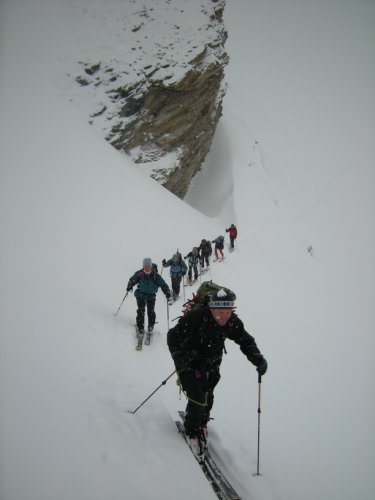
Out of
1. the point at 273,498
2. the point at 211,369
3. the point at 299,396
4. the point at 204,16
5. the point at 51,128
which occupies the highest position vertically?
the point at 204,16

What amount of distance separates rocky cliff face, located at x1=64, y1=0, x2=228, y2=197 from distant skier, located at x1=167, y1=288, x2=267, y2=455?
2287 centimetres

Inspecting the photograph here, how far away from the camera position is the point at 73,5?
25844mm

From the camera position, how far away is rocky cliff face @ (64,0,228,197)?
24250mm

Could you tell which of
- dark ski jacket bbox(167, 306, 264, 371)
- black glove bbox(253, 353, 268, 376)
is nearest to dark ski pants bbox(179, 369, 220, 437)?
dark ski jacket bbox(167, 306, 264, 371)

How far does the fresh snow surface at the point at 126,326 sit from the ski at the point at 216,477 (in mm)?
162

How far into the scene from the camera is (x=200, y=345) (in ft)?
13.3

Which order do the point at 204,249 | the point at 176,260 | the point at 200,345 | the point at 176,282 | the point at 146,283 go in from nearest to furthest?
1. the point at 200,345
2. the point at 146,283
3. the point at 176,260
4. the point at 176,282
5. the point at 204,249

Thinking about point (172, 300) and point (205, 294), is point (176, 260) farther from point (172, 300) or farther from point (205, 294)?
point (205, 294)

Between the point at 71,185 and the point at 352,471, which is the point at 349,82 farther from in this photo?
the point at 352,471

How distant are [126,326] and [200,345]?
4.42m

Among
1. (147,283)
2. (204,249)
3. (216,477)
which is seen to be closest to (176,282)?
(204,249)

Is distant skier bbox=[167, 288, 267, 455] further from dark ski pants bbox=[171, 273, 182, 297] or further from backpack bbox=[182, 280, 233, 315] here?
dark ski pants bbox=[171, 273, 182, 297]

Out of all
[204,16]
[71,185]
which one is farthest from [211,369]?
[204,16]

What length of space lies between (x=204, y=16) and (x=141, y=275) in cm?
2851
